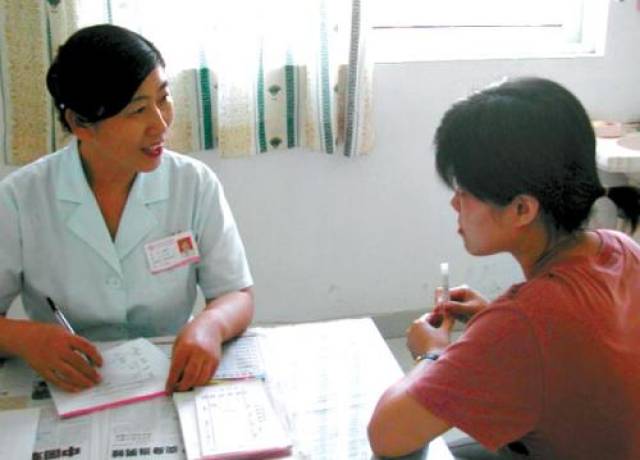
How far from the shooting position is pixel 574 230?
3.48ft

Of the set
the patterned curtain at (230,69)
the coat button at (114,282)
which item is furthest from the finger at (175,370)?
the patterned curtain at (230,69)

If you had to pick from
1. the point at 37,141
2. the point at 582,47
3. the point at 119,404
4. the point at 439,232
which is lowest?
the point at 439,232

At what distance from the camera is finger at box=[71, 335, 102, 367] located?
46.8 inches

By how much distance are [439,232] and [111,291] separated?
152 centimetres

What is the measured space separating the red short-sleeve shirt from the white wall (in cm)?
148

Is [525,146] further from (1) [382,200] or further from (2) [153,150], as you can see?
(1) [382,200]

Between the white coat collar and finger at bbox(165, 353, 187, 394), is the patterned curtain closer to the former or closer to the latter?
the white coat collar

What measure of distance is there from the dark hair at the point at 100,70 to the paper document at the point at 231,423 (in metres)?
0.53

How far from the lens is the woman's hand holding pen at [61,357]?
1.16m

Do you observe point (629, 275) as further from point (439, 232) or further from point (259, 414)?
point (439, 232)

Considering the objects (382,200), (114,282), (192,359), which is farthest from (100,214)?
(382,200)

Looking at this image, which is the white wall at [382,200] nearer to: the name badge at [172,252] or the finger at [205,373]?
the name badge at [172,252]

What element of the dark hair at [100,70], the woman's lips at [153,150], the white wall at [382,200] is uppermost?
the dark hair at [100,70]

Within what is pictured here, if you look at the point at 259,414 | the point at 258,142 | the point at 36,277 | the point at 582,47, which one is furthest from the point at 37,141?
the point at 582,47
